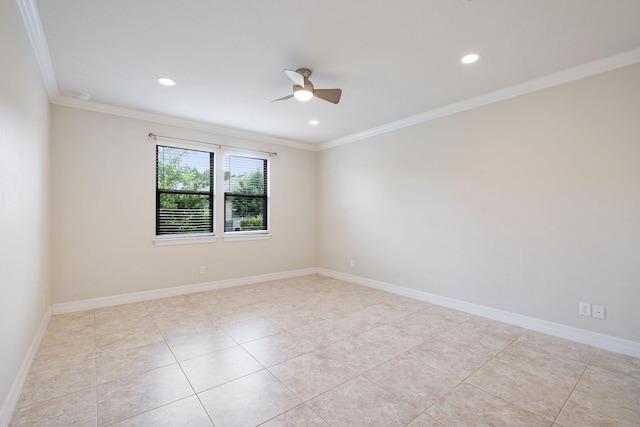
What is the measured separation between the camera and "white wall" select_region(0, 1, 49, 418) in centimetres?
170

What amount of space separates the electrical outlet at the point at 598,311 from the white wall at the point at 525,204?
0.12 ft

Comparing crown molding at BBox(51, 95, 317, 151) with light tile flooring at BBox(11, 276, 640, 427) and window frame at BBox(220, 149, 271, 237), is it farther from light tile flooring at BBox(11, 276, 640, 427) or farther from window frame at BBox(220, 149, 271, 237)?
light tile flooring at BBox(11, 276, 640, 427)

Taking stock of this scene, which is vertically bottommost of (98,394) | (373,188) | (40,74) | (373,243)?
(98,394)

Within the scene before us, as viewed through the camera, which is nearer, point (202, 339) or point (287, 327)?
point (202, 339)

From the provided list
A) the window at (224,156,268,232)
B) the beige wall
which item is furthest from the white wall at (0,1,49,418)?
A: the window at (224,156,268,232)

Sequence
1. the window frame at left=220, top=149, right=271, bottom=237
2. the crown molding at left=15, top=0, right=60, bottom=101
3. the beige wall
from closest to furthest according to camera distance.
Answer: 1. the crown molding at left=15, top=0, right=60, bottom=101
2. the beige wall
3. the window frame at left=220, top=149, right=271, bottom=237

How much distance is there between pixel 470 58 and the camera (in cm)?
260

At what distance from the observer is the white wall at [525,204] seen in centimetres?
261

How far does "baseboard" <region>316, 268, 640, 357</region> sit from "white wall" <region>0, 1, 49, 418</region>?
4076mm

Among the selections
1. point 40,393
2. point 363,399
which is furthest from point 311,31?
point 40,393

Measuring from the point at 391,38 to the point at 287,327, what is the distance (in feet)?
9.61

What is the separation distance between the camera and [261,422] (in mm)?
1718

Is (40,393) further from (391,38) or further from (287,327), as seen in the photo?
(391,38)

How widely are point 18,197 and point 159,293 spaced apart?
2.46 m
